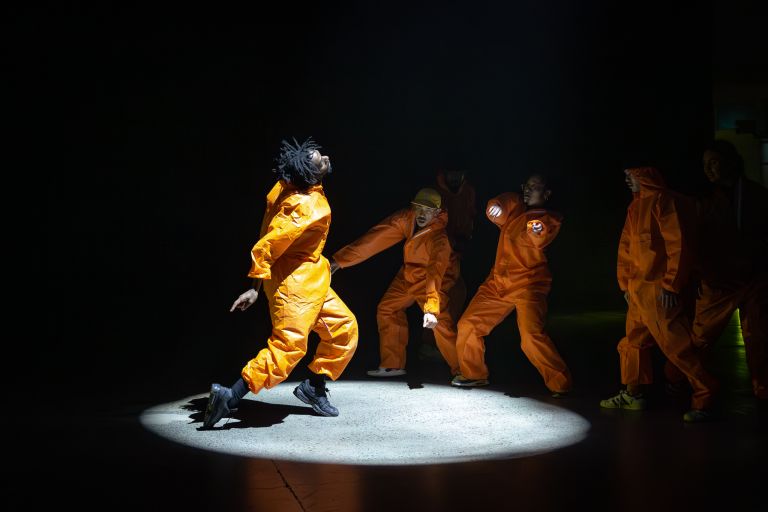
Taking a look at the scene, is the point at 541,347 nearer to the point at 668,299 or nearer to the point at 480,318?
the point at 480,318

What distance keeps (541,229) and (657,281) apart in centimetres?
79

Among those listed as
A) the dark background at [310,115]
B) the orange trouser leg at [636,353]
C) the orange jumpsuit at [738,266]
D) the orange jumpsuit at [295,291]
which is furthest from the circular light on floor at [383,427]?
the dark background at [310,115]

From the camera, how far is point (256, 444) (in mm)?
3719

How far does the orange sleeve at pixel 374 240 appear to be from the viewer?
17.2 ft

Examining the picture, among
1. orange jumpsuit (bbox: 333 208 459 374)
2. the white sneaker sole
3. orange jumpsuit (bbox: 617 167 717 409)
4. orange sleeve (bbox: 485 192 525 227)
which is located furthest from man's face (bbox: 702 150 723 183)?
the white sneaker sole

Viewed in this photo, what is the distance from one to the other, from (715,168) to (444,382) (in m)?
2.12

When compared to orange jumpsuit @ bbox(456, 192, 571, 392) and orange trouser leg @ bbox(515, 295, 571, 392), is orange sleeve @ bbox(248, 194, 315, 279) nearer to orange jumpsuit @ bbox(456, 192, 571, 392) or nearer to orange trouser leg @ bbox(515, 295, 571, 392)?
orange jumpsuit @ bbox(456, 192, 571, 392)

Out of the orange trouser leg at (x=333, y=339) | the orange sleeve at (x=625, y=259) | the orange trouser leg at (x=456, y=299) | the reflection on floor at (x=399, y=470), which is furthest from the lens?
the orange trouser leg at (x=456, y=299)

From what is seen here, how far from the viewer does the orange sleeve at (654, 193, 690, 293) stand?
4.04m

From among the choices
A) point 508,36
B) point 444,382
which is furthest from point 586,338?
point 508,36

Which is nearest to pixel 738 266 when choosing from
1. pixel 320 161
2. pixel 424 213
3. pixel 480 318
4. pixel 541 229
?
pixel 541 229

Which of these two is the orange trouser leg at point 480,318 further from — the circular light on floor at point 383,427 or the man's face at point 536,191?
the man's face at point 536,191

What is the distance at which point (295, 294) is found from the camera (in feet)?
13.4

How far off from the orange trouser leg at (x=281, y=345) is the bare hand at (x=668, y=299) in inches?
68.7
